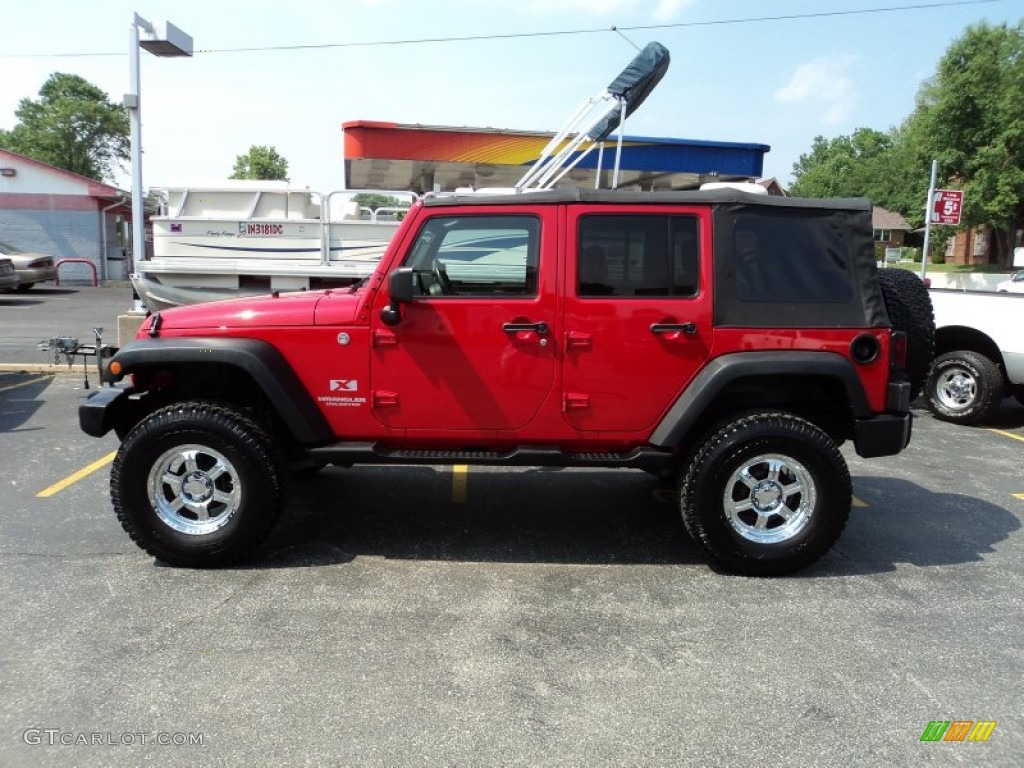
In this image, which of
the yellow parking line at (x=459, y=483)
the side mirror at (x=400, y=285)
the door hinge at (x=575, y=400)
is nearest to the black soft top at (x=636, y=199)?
the side mirror at (x=400, y=285)

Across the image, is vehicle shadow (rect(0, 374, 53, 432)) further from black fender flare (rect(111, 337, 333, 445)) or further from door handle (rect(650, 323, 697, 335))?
door handle (rect(650, 323, 697, 335))

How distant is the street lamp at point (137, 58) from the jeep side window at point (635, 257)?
26.7ft

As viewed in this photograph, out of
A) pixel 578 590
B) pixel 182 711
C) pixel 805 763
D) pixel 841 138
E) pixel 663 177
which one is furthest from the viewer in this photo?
pixel 841 138

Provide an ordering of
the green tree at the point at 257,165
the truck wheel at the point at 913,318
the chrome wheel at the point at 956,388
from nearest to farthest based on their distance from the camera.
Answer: the truck wheel at the point at 913,318
the chrome wheel at the point at 956,388
the green tree at the point at 257,165

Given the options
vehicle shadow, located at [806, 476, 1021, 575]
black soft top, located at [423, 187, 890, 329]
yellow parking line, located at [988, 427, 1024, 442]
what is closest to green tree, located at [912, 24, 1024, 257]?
yellow parking line, located at [988, 427, 1024, 442]

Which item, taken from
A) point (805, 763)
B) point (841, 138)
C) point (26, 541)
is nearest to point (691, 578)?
point (805, 763)

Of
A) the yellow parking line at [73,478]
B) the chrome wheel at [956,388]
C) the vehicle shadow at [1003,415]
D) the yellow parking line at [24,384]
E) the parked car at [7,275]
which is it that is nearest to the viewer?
the yellow parking line at [73,478]

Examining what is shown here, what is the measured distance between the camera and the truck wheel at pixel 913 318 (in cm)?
432

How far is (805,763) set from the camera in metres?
2.61

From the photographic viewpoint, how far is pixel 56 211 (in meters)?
27.6

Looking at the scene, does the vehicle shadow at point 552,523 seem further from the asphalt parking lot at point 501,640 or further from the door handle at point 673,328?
the door handle at point 673,328

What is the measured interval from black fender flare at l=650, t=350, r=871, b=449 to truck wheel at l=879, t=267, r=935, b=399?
0.52m

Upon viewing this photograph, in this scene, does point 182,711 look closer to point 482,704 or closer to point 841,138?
point 482,704

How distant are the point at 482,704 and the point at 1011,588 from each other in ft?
9.78
